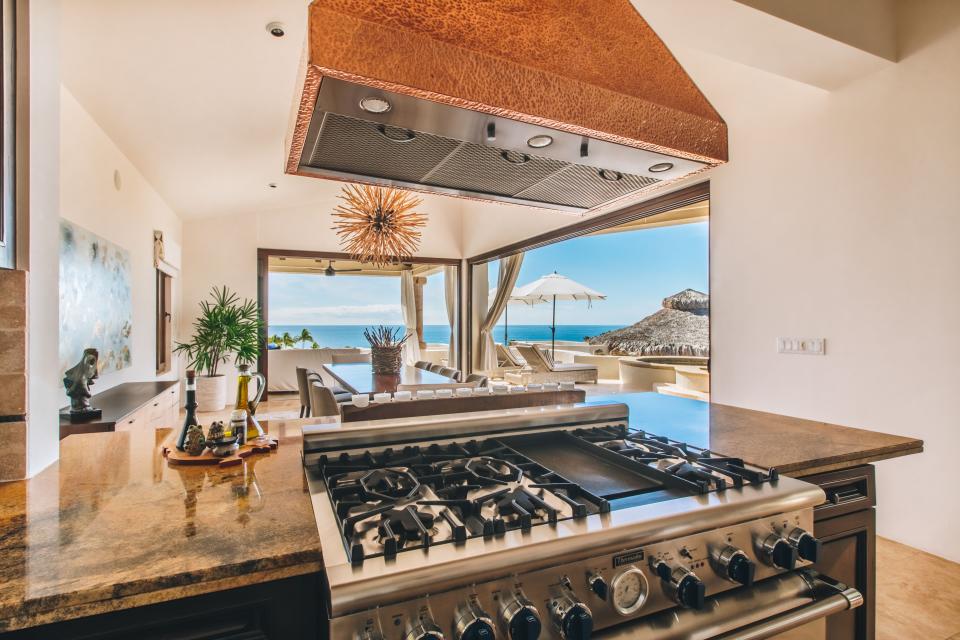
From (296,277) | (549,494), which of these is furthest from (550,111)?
(296,277)

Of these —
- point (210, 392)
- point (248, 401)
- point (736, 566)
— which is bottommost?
point (210, 392)

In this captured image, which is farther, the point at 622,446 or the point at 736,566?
the point at 622,446

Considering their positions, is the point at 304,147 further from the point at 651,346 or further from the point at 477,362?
→ the point at 651,346

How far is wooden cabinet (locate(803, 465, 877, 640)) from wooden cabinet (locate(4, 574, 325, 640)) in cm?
127

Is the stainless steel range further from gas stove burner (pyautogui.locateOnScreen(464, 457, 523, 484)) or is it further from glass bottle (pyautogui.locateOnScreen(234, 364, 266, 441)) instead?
glass bottle (pyautogui.locateOnScreen(234, 364, 266, 441))

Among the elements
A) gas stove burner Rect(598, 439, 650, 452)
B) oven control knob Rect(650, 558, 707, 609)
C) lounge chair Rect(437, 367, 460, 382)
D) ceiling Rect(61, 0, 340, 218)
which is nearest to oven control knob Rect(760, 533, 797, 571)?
oven control knob Rect(650, 558, 707, 609)

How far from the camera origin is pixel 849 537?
54.5 inches

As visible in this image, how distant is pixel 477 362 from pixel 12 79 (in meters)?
7.67

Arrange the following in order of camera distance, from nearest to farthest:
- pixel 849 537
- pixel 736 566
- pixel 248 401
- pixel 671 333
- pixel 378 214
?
pixel 736 566 < pixel 849 537 < pixel 248 401 < pixel 378 214 < pixel 671 333

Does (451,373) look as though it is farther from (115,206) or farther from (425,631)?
(425,631)

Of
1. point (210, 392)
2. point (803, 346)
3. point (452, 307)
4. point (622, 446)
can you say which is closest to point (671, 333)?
point (452, 307)

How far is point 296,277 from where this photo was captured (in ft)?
80.7

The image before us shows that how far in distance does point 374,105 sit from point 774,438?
1.49m

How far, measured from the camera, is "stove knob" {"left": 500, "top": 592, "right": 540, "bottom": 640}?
29.5 inches
